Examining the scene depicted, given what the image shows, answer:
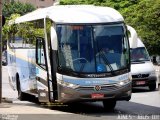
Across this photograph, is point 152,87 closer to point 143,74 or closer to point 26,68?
point 143,74

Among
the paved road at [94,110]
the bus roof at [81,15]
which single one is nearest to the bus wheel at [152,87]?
the paved road at [94,110]

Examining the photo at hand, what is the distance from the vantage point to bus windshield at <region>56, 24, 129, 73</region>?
1535 cm

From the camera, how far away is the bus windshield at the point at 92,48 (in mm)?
15352

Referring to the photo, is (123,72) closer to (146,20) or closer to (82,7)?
(82,7)

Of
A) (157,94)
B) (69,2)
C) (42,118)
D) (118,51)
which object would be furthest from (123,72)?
(69,2)

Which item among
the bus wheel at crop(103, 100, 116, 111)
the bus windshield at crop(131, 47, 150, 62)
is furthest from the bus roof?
the bus windshield at crop(131, 47, 150, 62)

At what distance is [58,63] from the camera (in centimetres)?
1536

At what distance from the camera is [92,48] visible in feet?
51.0

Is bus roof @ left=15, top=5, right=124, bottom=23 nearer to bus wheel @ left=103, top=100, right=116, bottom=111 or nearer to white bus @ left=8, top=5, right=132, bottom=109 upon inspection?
white bus @ left=8, top=5, right=132, bottom=109

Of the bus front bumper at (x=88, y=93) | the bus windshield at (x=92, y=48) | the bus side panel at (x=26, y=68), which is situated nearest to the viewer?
the bus front bumper at (x=88, y=93)

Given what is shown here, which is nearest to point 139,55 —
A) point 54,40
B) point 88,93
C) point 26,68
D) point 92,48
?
point 26,68

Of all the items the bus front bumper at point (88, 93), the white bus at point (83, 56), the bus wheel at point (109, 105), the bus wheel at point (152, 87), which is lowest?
the bus wheel at point (152, 87)

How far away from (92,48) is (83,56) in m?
0.38

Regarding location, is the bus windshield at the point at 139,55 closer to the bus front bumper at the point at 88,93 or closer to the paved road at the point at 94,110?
the paved road at the point at 94,110
